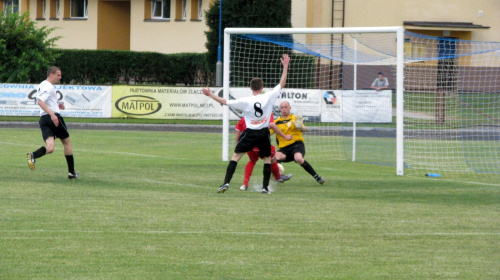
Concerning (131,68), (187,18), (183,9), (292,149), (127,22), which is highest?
(183,9)

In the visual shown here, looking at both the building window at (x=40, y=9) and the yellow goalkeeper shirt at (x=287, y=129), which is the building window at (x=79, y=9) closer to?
the building window at (x=40, y=9)

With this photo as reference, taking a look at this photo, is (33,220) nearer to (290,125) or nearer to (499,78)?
(290,125)

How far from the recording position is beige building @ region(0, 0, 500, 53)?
4438cm

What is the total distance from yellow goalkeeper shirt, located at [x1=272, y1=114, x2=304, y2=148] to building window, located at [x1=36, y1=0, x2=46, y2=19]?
4195cm

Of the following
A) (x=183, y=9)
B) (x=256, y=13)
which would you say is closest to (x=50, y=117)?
(x=256, y=13)

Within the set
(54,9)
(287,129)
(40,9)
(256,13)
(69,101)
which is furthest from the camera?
(40,9)

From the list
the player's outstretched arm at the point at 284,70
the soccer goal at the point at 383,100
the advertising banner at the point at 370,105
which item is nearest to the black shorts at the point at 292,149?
the player's outstretched arm at the point at 284,70

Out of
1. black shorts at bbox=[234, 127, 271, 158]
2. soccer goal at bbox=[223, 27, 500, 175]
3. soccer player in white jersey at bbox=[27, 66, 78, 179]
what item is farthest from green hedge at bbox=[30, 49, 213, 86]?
black shorts at bbox=[234, 127, 271, 158]

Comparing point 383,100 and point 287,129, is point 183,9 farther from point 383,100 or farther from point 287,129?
point 287,129

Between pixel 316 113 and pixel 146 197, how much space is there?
737 inches

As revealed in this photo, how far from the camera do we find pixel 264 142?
13078 mm

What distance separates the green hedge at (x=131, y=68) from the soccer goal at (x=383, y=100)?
43.8 feet

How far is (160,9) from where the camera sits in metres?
51.2

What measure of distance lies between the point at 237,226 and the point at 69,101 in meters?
24.0
